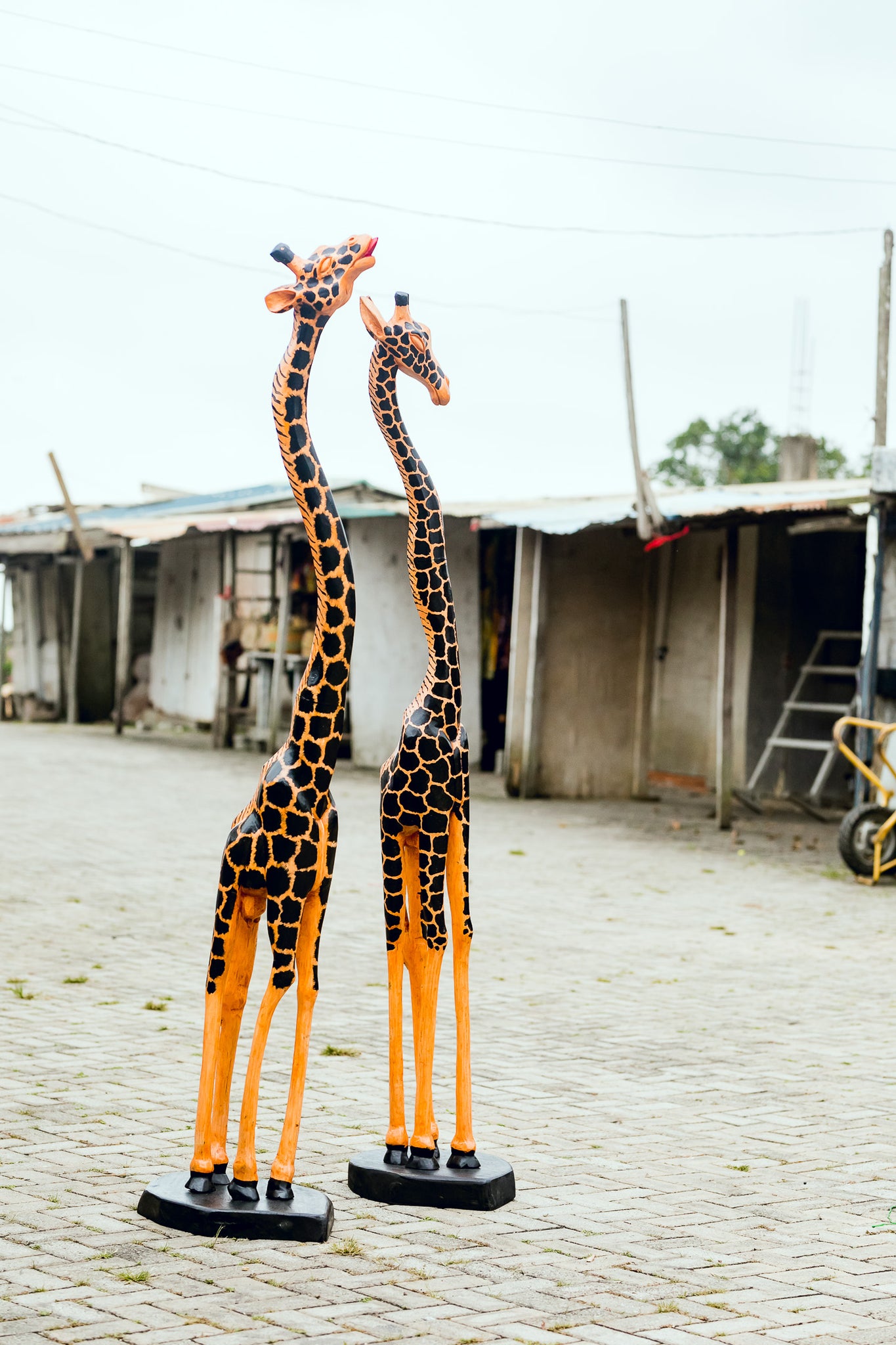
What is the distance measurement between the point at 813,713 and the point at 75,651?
12719 millimetres

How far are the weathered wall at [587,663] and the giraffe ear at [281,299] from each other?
38.6 feet

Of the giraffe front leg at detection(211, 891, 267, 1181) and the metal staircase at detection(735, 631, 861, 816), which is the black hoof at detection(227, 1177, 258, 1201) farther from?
the metal staircase at detection(735, 631, 861, 816)

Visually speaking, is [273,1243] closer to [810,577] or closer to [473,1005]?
[473,1005]

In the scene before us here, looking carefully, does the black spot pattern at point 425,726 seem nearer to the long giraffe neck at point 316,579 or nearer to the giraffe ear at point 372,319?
the giraffe ear at point 372,319

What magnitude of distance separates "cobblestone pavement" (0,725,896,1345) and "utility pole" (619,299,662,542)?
3526mm

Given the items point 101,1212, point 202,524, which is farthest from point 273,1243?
point 202,524

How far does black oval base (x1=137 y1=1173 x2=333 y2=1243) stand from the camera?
A: 4129 millimetres

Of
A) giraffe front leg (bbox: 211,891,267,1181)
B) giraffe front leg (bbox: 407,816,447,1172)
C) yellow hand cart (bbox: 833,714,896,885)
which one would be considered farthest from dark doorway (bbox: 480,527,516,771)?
giraffe front leg (bbox: 211,891,267,1181)

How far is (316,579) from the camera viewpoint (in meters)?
4.44

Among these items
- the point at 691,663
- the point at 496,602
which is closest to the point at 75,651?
the point at 496,602

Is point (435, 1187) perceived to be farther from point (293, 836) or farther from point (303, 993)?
point (293, 836)

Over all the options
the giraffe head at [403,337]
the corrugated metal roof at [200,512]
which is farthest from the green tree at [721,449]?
the giraffe head at [403,337]

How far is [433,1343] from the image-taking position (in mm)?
3479

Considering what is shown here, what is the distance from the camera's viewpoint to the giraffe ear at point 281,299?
14.3 feet
